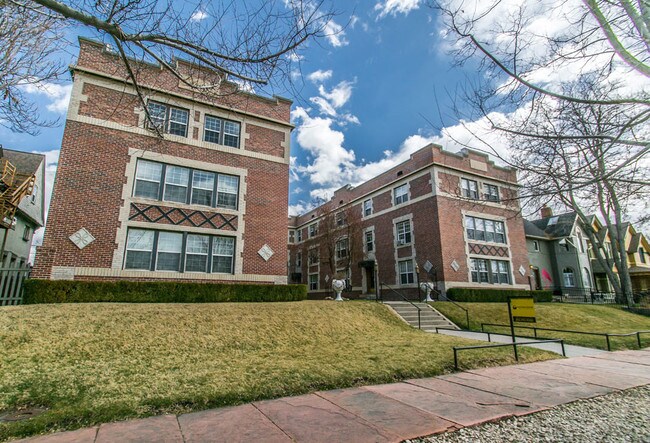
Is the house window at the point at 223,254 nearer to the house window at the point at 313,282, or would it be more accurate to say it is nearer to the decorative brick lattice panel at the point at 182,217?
the decorative brick lattice panel at the point at 182,217

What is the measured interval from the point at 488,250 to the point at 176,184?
21.3 m

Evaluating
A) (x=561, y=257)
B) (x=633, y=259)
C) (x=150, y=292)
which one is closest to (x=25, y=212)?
(x=150, y=292)

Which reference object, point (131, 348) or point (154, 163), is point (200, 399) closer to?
point (131, 348)

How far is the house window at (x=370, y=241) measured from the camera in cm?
2766

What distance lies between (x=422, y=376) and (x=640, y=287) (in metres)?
46.3

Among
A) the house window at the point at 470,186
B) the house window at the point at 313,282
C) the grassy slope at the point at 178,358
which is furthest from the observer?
the house window at the point at 313,282

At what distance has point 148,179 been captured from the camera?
13.5 m

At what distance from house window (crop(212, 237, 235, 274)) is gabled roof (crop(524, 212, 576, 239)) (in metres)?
34.3

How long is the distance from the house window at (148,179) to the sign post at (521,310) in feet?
43.1

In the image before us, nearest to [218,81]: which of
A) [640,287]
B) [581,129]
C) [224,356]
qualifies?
[224,356]

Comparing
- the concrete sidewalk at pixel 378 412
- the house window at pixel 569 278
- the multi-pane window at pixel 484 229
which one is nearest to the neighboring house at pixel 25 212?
the concrete sidewalk at pixel 378 412

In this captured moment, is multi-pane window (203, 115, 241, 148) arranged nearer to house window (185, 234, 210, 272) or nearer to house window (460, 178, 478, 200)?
house window (185, 234, 210, 272)

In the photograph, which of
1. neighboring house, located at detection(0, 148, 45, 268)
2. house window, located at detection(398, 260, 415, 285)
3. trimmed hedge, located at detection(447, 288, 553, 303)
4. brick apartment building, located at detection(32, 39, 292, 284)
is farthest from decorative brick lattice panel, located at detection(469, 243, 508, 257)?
neighboring house, located at detection(0, 148, 45, 268)

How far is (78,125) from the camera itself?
40.8ft
